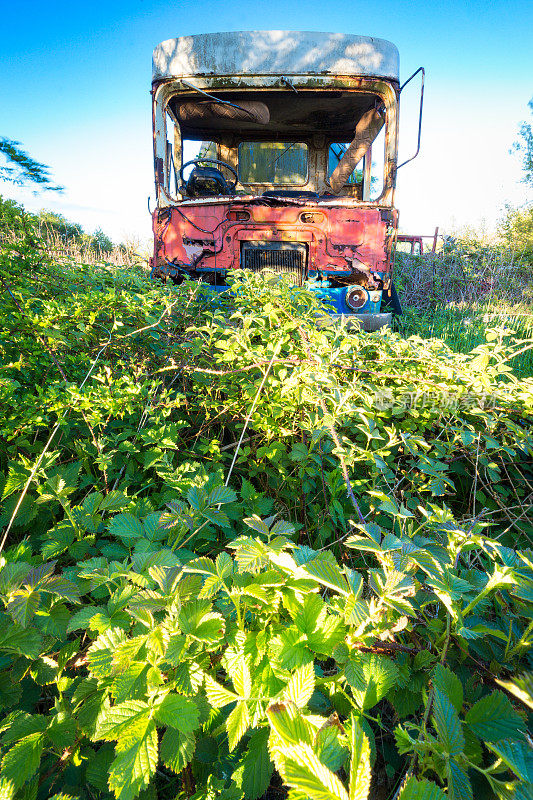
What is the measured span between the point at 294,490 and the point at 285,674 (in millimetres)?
1057

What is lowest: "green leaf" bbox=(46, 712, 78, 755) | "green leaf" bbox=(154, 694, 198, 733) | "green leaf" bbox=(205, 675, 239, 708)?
"green leaf" bbox=(46, 712, 78, 755)

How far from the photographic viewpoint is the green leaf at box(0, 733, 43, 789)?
26.5 inches

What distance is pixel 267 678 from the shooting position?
26.5 inches

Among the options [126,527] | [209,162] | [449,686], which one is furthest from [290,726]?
[209,162]

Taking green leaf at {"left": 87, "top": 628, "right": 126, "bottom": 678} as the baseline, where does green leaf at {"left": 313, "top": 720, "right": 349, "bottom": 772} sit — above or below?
above

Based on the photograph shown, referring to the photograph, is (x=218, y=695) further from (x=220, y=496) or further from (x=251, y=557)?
(x=220, y=496)

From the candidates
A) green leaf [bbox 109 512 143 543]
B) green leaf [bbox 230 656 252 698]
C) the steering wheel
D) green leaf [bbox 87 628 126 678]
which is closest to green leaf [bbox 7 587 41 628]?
green leaf [bbox 87 628 126 678]

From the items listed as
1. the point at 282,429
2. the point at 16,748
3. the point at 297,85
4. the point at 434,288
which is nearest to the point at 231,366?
the point at 282,429

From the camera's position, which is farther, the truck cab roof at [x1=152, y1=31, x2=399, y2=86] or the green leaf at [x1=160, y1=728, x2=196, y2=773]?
the truck cab roof at [x1=152, y1=31, x2=399, y2=86]

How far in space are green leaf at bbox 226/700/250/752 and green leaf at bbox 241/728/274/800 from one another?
2.4 inches

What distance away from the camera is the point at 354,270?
413 centimetres

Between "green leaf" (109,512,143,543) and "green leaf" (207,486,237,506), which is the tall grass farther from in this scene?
"green leaf" (109,512,143,543)

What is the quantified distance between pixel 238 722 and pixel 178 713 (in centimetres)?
10

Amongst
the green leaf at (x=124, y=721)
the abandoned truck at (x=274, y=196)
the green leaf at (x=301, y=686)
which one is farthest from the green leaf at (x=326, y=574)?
the abandoned truck at (x=274, y=196)
